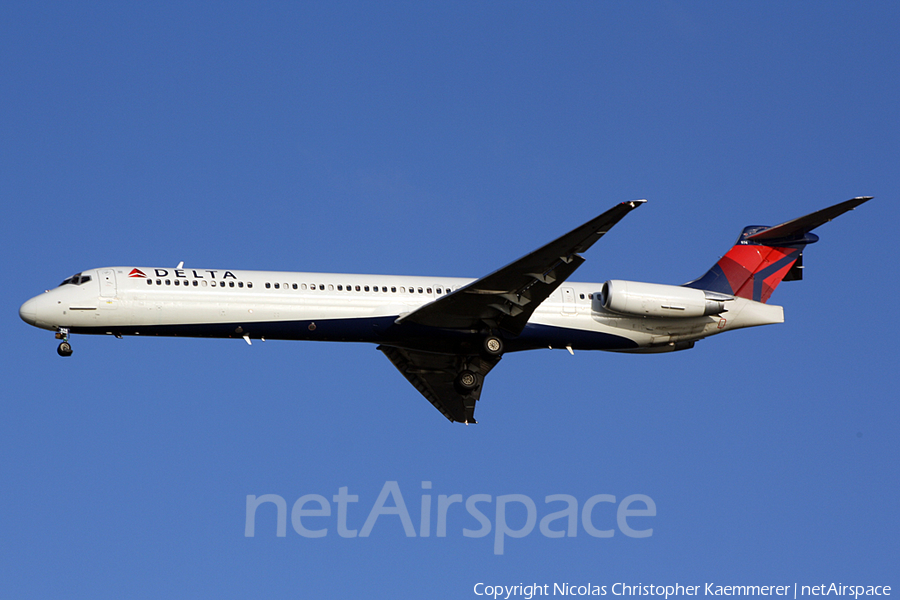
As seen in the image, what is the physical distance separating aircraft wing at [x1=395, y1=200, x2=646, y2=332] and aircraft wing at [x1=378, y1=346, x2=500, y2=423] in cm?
275

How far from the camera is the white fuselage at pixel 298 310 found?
95.6ft

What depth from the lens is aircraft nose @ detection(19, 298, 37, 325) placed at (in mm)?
28703

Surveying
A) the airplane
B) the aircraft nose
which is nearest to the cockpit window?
the airplane

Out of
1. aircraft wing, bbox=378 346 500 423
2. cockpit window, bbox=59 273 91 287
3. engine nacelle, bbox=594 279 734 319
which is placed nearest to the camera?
cockpit window, bbox=59 273 91 287

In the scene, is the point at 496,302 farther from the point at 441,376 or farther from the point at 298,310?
the point at 441,376

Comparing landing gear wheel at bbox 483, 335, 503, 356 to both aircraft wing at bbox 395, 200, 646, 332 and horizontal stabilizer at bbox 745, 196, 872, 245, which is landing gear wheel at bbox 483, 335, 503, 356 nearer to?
aircraft wing at bbox 395, 200, 646, 332

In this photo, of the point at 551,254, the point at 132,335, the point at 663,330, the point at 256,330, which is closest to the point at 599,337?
the point at 663,330

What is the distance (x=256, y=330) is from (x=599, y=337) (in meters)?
10.00

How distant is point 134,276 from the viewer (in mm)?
29562

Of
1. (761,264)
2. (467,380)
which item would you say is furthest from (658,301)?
(467,380)

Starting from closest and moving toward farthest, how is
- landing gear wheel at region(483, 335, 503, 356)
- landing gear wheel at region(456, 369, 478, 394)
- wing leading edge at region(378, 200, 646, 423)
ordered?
wing leading edge at region(378, 200, 646, 423) < landing gear wheel at region(483, 335, 503, 356) < landing gear wheel at region(456, 369, 478, 394)

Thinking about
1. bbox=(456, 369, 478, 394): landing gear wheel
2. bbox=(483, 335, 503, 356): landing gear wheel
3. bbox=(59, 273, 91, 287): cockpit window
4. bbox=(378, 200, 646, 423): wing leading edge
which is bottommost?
bbox=(456, 369, 478, 394): landing gear wheel

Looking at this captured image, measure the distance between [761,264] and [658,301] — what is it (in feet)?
15.4

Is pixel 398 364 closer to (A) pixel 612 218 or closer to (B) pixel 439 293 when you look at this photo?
(B) pixel 439 293
